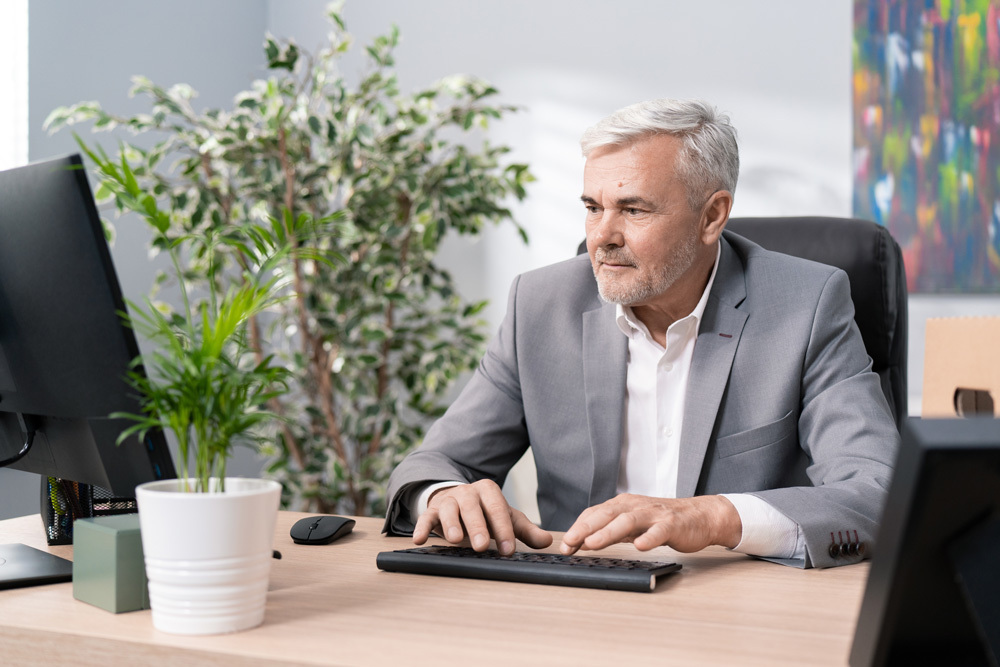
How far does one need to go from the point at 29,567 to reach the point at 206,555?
16.1 inches

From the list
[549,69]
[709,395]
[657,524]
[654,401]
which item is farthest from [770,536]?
[549,69]

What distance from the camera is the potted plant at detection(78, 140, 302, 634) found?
74cm

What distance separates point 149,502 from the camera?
747mm

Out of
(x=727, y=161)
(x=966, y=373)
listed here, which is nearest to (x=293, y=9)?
(x=727, y=161)

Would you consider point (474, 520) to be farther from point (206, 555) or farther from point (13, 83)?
point (13, 83)

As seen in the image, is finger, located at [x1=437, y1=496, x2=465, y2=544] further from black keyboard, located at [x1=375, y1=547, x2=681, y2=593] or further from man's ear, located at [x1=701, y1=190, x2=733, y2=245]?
man's ear, located at [x1=701, y1=190, x2=733, y2=245]

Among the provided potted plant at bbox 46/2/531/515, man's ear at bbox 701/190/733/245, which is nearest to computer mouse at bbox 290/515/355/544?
man's ear at bbox 701/190/733/245

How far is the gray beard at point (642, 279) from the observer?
156 centimetres

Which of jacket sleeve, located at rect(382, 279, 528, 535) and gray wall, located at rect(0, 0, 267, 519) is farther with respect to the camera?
gray wall, located at rect(0, 0, 267, 519)

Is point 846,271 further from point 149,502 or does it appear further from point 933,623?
point 149,502

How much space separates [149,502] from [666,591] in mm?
501

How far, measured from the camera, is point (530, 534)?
43.8 inches

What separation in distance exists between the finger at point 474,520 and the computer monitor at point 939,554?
1.71 feet

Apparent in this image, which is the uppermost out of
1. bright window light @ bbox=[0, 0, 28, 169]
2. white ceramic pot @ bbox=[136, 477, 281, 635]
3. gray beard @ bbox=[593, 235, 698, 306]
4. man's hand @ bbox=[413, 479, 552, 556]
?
bright window light @ bbox=[0, 0, 28, 169]
